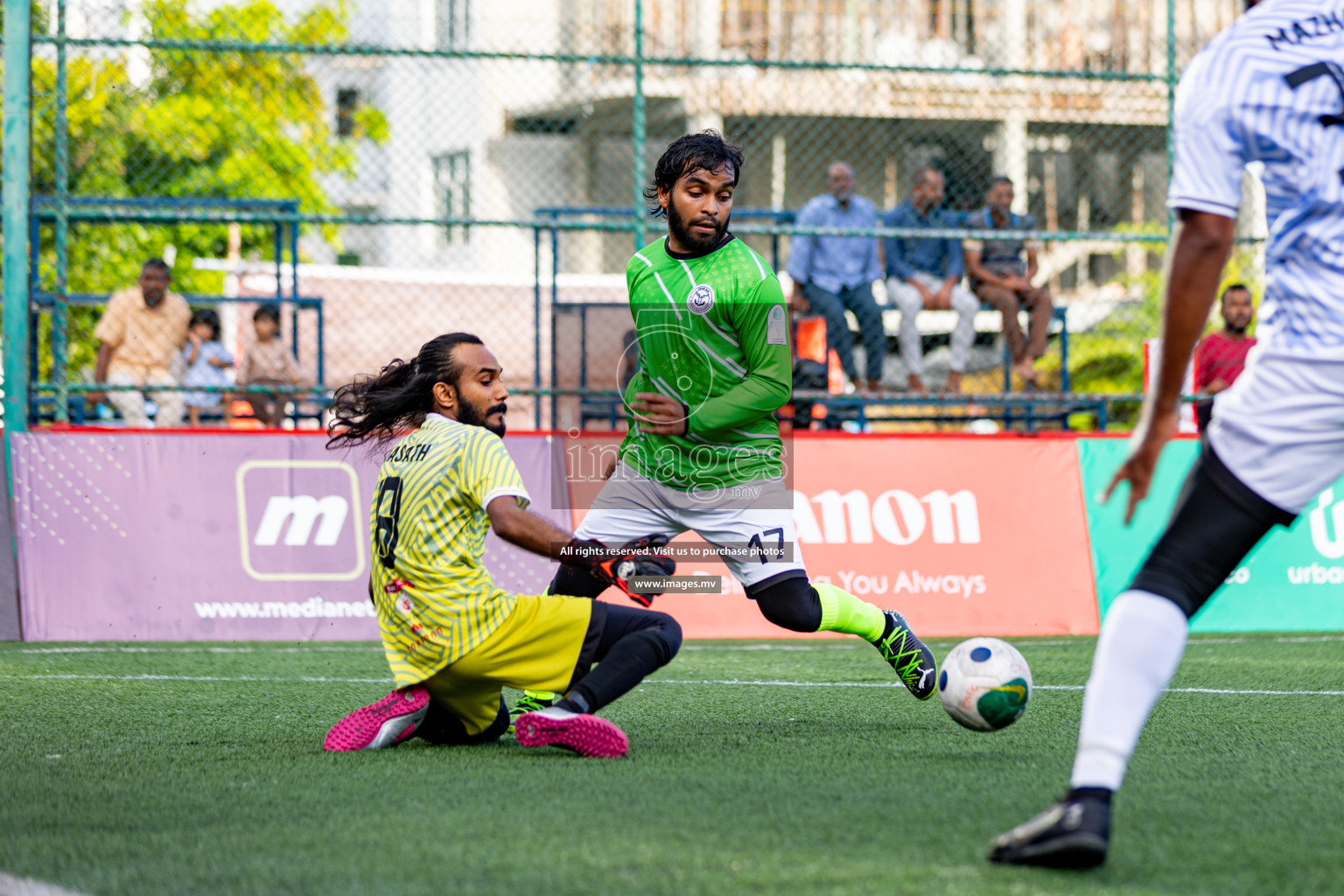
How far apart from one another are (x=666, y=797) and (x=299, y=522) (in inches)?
213

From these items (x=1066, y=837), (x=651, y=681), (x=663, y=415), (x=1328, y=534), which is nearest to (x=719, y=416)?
(x=663, y=415)

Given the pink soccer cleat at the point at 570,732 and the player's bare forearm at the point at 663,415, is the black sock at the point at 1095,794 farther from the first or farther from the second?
the player's bare forearm at the point at 663,415

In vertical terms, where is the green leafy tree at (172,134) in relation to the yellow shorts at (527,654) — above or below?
above

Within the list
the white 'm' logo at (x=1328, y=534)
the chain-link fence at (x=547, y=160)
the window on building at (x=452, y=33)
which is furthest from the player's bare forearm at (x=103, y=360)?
the white 'm' logo at (x=1328, y=534)

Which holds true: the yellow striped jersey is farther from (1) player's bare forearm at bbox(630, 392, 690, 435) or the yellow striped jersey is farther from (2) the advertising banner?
(2) the advertising banner

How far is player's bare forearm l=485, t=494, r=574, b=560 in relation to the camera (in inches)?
170

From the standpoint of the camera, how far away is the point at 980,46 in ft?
51.5

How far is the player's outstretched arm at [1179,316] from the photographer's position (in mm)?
2996

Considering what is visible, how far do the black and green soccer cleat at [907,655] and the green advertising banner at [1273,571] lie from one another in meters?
4.28

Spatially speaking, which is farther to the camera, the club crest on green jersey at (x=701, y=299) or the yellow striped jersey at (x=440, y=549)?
the club crest on green jersey at (x=701, y=299)

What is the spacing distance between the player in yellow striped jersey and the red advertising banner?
13.8 ft

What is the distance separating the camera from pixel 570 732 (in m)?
4.41

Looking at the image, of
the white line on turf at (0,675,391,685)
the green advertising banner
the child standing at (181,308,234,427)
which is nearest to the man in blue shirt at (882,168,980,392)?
the green advertising banner

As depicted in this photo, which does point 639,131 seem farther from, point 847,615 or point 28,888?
point 28,888
